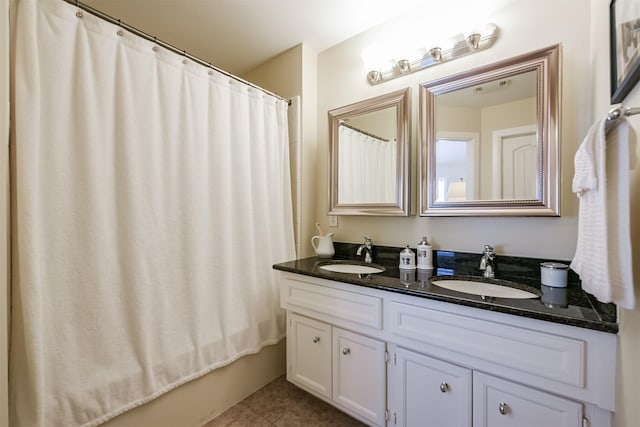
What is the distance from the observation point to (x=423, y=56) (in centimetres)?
159

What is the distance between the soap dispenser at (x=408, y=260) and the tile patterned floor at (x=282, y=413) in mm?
886

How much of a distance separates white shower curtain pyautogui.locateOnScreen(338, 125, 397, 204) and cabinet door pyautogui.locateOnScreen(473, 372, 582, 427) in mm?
987

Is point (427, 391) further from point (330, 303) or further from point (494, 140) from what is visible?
point (494, 140)

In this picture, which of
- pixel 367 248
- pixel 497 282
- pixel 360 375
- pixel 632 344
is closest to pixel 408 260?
pixel 367 248

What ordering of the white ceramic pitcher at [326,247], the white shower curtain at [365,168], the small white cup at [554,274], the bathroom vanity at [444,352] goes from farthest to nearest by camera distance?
the white ceramic pitcher at [326,247] → the white shower curtain at [365,168] → the small white cup at [554,274] → the bathroom vanity at [444,352]

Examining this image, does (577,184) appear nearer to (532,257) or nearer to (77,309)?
(532,257)

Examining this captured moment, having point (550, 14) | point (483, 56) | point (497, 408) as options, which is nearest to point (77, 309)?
point (497, 408)

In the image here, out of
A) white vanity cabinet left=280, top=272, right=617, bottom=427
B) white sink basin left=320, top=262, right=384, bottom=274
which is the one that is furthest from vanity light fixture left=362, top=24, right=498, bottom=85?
white vanity cabinet left=280, top=272, right=617, bottom=427

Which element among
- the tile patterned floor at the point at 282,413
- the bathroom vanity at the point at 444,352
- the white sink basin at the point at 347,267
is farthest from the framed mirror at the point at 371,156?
the tile patterned floor at the point at 282,413

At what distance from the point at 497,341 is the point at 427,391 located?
38 centimetres

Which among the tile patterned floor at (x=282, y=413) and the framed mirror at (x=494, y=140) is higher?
the framed mirror at (x=494, y=140)

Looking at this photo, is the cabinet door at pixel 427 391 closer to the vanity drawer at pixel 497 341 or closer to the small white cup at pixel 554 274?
the vanity drawer at pixel 497 341

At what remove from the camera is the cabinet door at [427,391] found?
3.43 ft

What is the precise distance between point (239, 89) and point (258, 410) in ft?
6.32
